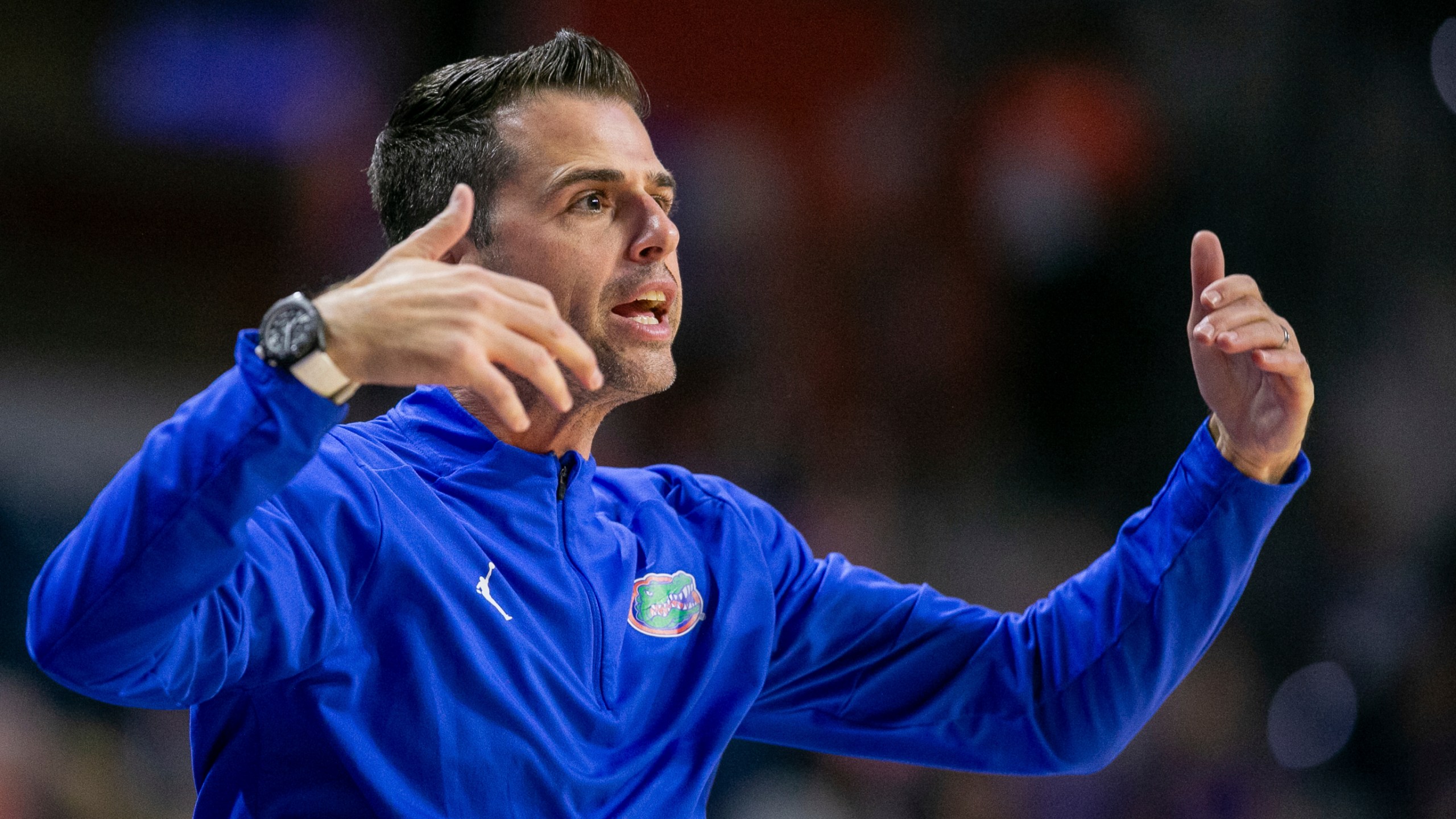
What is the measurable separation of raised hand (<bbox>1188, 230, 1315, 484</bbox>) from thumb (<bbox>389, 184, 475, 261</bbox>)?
49.2 inches

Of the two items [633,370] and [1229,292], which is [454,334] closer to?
[633,370]

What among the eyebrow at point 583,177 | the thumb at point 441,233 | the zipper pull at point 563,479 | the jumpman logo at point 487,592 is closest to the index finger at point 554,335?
the thumb at point 441,233

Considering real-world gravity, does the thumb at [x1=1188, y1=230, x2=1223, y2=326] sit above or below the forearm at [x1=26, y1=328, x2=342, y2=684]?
above

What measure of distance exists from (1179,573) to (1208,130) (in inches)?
166

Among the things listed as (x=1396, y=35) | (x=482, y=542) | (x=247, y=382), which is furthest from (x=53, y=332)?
(x=1396, y=35)

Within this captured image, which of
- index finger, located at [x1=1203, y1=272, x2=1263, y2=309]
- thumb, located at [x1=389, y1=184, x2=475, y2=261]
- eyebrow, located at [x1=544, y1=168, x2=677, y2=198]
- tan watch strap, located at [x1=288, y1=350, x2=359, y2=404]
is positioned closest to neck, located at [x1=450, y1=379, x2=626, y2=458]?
eyebrow, located at [x1=544, y1=168, x2=677, y2=198]

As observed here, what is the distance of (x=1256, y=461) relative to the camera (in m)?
2.30

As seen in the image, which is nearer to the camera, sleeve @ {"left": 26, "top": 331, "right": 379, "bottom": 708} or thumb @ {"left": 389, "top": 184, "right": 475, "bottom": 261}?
sleeve @ {"left": 26, "top": 331, "right": 379, "bottom": 708}

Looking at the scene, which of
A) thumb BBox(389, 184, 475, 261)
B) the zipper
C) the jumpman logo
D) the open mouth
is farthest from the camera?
the open mouth

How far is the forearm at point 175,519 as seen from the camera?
147cm

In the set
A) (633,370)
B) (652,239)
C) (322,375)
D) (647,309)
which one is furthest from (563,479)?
(322,375)

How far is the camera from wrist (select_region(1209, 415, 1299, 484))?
2301 millimetres

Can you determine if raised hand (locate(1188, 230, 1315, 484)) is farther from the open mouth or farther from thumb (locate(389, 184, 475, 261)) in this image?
thumb (locate(389, 184, 475, 261))

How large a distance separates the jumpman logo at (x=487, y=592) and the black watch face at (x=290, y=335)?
68 centimetres
